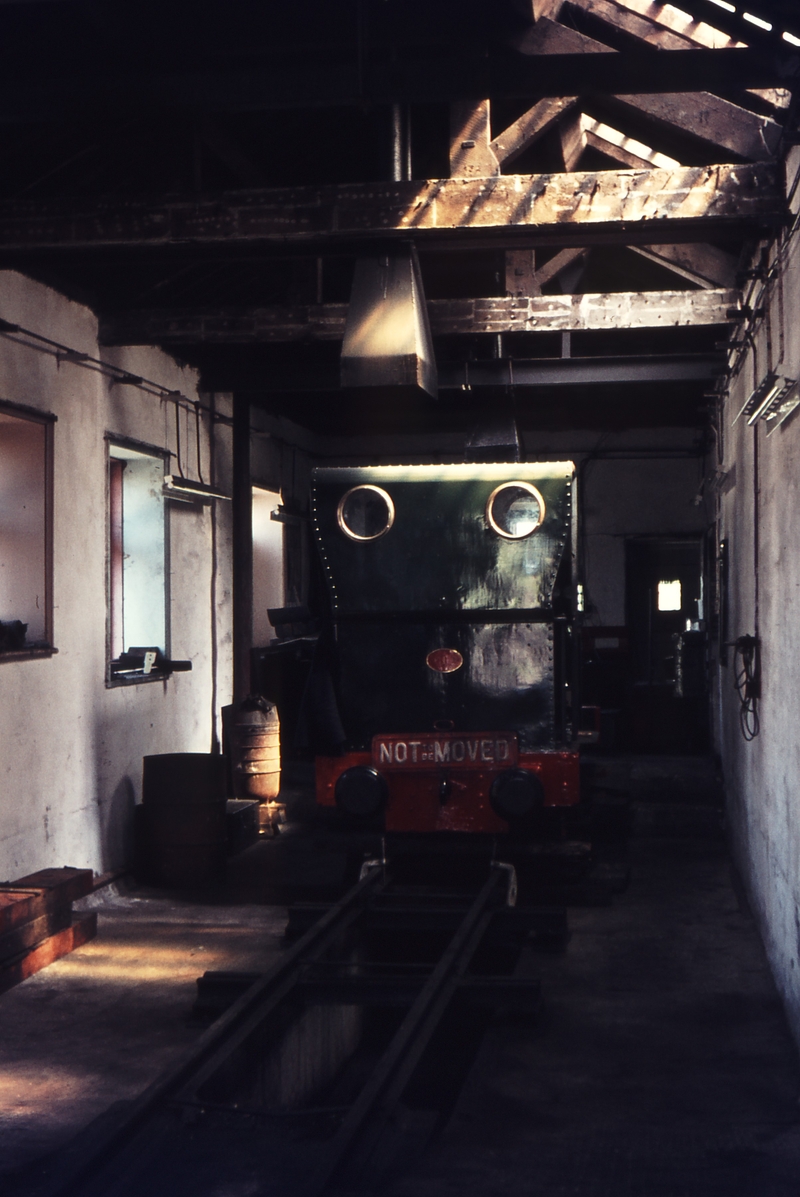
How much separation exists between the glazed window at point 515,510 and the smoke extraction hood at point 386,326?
1685 millimetres

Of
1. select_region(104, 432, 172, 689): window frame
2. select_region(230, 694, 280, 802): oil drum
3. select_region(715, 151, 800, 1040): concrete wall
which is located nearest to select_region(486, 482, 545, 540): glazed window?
select_region(715, 151, 800, 1040): concrete wall

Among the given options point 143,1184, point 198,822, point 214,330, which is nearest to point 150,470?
point 214,330

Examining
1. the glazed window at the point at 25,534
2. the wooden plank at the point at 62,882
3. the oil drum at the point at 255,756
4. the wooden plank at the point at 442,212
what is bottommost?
the wooden plank at the point at 62,882

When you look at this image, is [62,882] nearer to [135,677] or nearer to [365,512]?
[135,677]

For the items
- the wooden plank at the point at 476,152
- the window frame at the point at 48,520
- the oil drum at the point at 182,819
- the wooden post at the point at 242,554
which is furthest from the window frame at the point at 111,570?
the wooden plank at the point at 476,152

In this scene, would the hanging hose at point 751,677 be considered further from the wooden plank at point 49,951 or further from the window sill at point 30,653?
the window sill at point 30,653

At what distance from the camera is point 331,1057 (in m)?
5.22

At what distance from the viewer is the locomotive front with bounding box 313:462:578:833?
263 inches

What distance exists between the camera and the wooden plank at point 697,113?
5.07m

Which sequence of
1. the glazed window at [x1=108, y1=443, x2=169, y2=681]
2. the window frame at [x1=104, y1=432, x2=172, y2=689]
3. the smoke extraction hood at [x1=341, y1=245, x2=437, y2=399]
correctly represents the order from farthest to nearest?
the glazed window at [x1=108, y1=443, x2=169, y2=681]
the window frame at [x1=104, y1=432, x2=172, y2=689]
the smoke extraction hood at [x1=341, y1=245, x2=437, y2=399]

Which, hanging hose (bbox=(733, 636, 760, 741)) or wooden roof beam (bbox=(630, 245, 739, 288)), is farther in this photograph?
wooden roof beam (bbox=(630, 245, 739, 288))

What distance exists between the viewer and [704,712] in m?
13.8

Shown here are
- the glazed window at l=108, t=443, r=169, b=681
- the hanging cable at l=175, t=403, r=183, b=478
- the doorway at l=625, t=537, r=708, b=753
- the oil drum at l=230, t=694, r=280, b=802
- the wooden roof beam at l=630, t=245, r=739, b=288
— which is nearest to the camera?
the wooden roof beam at l=630, t=245, r=739, b=288

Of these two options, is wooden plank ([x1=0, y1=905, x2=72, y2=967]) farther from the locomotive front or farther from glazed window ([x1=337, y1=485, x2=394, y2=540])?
glazed window ([x1=337, y1=485, x2=394, y2=540])
